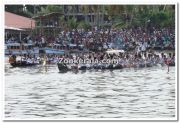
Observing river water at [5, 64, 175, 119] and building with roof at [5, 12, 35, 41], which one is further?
building with roof at [5, 12, 35, 41]

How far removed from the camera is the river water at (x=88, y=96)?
27.0 feet

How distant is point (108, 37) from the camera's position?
1047cm

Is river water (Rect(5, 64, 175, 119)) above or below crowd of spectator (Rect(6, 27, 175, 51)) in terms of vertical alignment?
below

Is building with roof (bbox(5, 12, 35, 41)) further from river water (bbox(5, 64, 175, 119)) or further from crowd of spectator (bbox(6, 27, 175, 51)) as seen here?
river water (bbox(5, 64, 175, 119))

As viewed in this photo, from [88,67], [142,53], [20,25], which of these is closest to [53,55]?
[88,67]

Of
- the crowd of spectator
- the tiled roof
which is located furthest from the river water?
the tiled roof

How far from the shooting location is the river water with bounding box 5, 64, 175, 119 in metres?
8.23

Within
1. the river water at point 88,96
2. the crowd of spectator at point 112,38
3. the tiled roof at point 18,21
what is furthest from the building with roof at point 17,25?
the river water at point 88,96

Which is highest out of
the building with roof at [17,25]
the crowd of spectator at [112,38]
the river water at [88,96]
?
the building with roof at [17,25]

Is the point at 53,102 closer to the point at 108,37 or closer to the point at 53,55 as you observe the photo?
the point at 108,37

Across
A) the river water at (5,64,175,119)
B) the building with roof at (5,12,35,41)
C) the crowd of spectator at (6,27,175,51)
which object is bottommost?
the river water at (5,64,175,119)

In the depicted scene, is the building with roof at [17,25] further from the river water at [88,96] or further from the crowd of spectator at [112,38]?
the river water at [88,96]

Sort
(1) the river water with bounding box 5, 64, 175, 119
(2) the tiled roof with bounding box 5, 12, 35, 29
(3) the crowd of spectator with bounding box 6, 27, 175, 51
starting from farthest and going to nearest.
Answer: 1. (3) the crowd of spectator with bounding box 6, 27, 175, 51
2. (2) the tiled roof with bounding box 5, 12, 35, 29
3. (1) the river water with bounding box 5, 64, 175, 119

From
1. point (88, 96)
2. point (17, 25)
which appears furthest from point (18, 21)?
point (88, 96)
